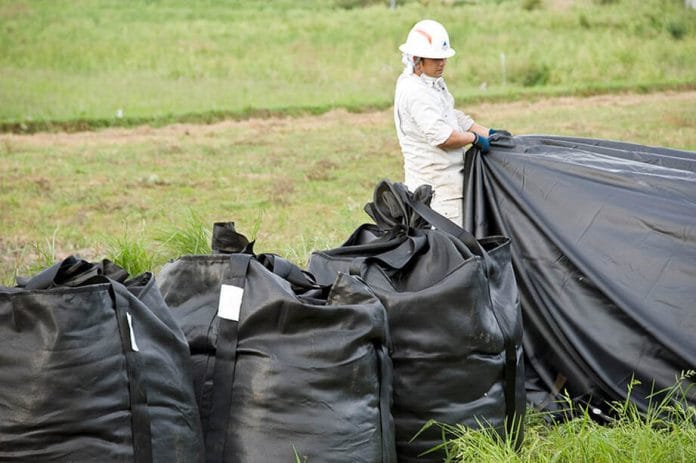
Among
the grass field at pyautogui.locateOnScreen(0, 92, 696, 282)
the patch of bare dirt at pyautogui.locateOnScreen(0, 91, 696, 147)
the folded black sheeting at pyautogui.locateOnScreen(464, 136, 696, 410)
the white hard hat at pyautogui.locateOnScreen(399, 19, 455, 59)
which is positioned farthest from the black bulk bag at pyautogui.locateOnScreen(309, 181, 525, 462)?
the patch of bare dirt at pyautogui.locateOnScreen(0, 91, 696, 147)

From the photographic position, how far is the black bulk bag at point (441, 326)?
3.45 meters

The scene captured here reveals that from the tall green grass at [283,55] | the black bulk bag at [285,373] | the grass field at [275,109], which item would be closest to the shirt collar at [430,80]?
the grass field at [275,109]

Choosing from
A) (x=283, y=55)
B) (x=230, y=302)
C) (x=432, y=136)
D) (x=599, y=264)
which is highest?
(x=432, y=136)

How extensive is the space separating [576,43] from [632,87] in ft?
15.8

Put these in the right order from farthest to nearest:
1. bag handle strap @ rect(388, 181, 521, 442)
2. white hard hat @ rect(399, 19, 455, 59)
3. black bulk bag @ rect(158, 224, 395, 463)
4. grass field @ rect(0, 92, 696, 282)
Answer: grass field @ rect(0, 92, 696, 282) → white hard hat @ rect(399, 19, 455, 59) → bag handle strap @ rect(388, 181, 521, 442) → black bulk bag @ rect(158, 224, 395, 463)

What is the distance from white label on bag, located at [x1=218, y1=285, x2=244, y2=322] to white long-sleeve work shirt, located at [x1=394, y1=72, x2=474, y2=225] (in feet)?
7.08

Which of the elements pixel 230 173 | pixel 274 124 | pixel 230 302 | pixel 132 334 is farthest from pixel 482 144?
pixel 274 124

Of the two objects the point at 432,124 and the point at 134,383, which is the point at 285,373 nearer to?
the point at 134,383

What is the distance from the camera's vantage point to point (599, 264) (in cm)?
442

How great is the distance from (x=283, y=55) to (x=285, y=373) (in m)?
21.7

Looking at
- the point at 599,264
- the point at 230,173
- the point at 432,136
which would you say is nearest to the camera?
the point at 599,264

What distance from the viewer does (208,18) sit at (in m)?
28.2

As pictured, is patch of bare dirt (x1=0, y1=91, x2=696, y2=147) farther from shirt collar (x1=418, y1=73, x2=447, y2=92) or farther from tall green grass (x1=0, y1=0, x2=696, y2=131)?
shirt collar (x1=418, y1=73, x2=447, y2=92)

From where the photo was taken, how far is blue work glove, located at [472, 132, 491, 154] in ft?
15.8
